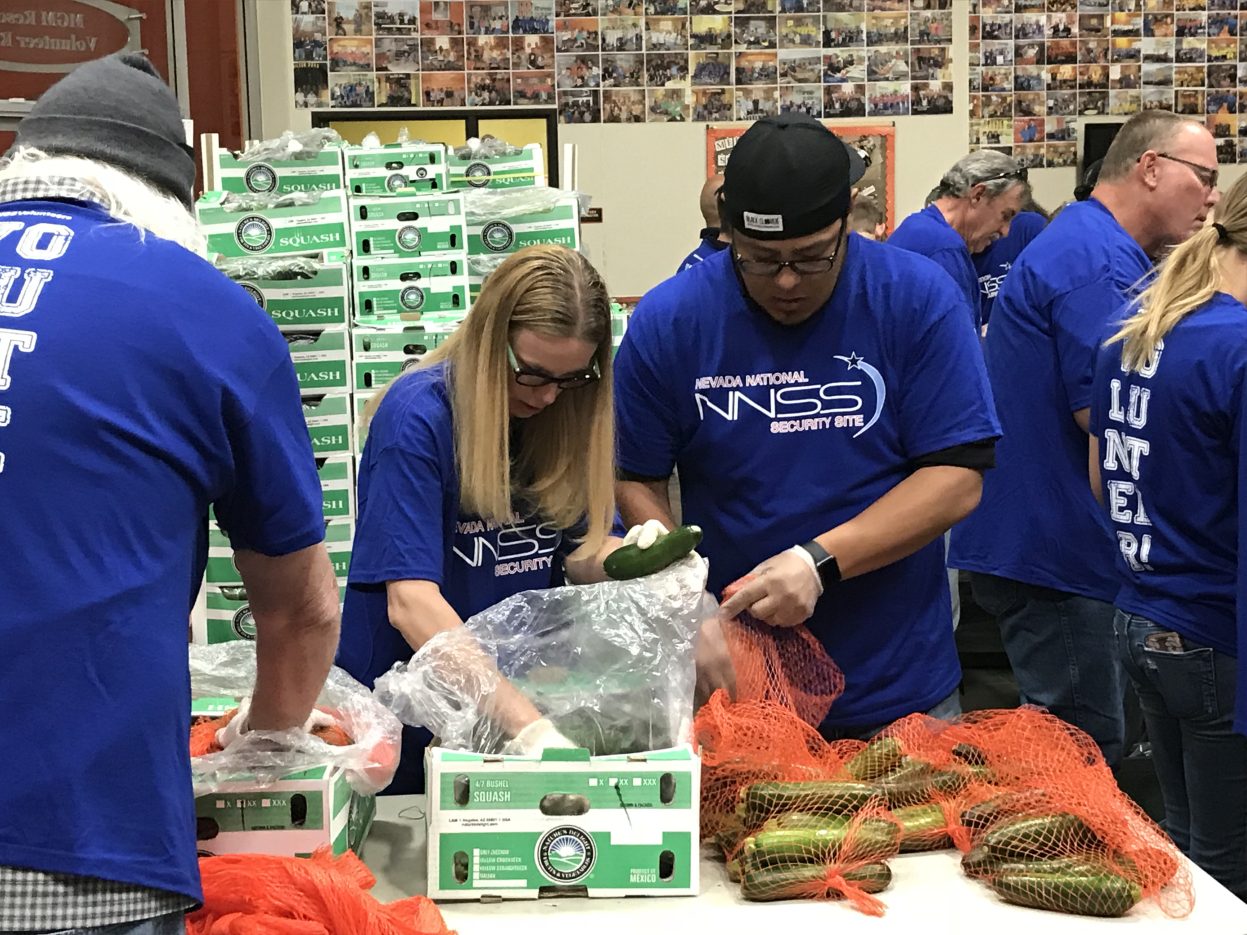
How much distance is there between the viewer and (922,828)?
6.29 feet

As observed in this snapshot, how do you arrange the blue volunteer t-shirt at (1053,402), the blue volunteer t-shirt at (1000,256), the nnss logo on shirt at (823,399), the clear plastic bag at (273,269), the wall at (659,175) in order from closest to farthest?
the nnss logo on shirt at (823,399) < the blue volunteer t-shirt at (1053,402) < the clear plastic bag at (273,269) < the blue volunteer t-shirt at (1000,256) < the wall at (659,175)

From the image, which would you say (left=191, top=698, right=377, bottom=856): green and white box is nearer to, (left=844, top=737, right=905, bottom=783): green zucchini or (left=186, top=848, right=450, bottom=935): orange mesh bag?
(left=186, top=848, right=450, bottom=935): orange mesh bag

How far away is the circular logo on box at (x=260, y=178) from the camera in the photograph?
4035 millimetres

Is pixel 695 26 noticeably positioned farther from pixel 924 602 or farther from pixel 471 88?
pixel 924 602

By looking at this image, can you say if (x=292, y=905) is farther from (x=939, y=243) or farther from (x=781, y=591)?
(x=939, y=243)

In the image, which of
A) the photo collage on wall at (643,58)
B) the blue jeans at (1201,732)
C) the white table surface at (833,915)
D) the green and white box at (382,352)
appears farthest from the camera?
the photo collage on wall at (643,58)

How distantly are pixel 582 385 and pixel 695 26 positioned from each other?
18.0 ft

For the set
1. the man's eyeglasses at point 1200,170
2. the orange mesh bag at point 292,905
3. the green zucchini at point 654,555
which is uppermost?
the man's eyeglasses at point 1200,170

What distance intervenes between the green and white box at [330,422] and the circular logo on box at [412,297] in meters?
0.37

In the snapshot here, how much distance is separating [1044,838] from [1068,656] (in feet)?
5.16

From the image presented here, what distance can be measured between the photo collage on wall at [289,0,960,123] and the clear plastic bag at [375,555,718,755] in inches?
220

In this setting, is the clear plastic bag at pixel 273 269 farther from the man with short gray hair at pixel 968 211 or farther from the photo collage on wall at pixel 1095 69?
the photo collage on wall at pixel 1095 69

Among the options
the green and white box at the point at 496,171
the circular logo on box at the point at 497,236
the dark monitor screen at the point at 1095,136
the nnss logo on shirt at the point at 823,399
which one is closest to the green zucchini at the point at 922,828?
the nnss logo on shirt at the point at 823,399

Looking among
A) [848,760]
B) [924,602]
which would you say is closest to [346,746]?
[848,760]
